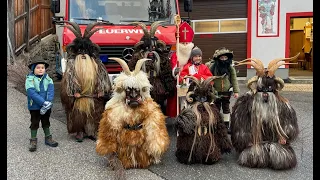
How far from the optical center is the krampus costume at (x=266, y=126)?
4.97m

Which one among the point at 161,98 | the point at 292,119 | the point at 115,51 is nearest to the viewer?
the point at 292,119

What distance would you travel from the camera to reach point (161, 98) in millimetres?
6449

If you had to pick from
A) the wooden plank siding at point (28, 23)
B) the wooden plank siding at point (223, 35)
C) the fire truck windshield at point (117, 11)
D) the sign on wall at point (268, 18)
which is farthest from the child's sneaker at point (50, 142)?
the sign on wall at point (268, 18)

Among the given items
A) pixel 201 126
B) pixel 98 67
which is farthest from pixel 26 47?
pixel 201 126

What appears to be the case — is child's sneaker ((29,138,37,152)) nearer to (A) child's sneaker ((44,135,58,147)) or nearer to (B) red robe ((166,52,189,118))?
(A) child's sneaker ((44,135,58,147))

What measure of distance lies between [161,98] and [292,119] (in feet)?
7.56

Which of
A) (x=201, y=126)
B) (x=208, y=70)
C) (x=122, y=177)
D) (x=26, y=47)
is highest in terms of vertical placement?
(x=26, y=47)

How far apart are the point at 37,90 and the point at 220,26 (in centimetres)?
940

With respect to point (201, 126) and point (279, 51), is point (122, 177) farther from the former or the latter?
point (279, 51)

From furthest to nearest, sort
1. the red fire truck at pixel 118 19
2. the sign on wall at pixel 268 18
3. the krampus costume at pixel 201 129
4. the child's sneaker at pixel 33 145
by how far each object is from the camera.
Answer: the sign on wall at pixel 268 18 → the red fire truck at pixel 118 19 → the child's sneaker at pixel 33 145 → the krampus costume at pixel 201 129

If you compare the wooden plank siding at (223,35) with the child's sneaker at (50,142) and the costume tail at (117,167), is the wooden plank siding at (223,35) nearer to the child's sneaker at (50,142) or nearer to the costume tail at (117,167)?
the child's sneaker at (50,142)

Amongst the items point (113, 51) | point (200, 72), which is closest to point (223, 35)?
point (113, 51)

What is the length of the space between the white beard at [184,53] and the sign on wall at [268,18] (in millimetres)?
7573

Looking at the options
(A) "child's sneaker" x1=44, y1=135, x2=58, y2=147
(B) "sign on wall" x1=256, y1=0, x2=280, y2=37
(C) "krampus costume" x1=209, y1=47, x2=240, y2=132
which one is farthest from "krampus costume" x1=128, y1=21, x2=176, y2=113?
(B) "sign on wall" x1=256, y1=0, x2=280, y2=37
